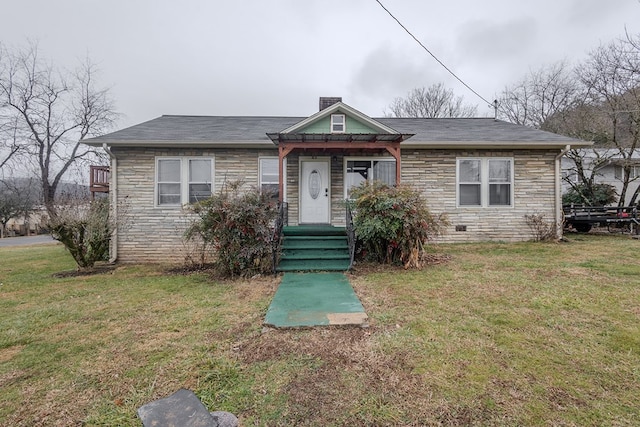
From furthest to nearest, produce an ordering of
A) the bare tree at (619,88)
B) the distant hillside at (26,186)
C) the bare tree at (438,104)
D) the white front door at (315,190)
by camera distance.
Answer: the bare tree at (438,104)
the distant hillside at (26,186)
the bare tree at (619,88)
the white front door at (315,190)

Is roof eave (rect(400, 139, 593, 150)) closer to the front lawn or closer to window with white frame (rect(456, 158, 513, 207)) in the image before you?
window with white frame (rect(456, 158, 513, 207))

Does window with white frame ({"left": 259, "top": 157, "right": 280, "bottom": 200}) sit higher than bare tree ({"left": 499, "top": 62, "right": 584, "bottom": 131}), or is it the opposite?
bare tree ({"left": 499, "top": 62, "right": 584, "bottom": 131})

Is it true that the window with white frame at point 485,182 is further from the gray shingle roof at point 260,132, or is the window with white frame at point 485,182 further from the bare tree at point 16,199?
the bare tree at point 16,199

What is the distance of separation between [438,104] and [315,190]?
20.6 metres

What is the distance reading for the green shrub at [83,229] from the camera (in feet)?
20.4

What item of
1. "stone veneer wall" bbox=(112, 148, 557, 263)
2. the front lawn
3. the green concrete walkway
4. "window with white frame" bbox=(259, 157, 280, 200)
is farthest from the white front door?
the front lawn

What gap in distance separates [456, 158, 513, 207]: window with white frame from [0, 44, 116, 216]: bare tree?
2179cm

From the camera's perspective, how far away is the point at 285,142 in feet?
23.5

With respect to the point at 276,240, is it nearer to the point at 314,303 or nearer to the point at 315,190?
the point at 314,303

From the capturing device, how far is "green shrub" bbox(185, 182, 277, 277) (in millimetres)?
5617

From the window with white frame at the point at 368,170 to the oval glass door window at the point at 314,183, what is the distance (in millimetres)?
811

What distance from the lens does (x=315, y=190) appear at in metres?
8.58

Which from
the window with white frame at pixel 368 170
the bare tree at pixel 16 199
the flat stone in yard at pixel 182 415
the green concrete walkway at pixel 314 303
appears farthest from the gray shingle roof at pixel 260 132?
the bare tree at pixel 16 199

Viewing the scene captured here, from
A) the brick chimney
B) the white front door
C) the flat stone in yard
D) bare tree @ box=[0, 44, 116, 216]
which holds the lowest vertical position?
the flat stone in yard
